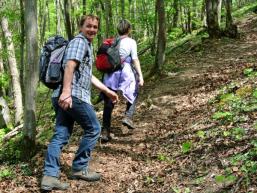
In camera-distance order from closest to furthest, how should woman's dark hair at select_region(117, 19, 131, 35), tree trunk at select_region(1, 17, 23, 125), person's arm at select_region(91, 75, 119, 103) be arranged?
person's arm at select_region(91, 75, 119, 103), woman's dark hair at select_region(117, 19, 131, 35), tree trunk at select_region(1, 17, 23, 125)

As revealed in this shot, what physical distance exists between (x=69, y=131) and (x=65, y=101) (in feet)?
2.21

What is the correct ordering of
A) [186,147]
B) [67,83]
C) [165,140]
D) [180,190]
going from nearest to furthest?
1. [180,190]
2. [67,83]
3. [186,147]
4. [165,140]

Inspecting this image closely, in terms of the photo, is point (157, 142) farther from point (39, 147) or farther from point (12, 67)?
point (12, 67)

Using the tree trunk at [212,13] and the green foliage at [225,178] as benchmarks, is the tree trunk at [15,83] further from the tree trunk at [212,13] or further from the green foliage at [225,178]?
the green foliage at [225,178]

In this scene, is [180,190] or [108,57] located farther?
[108,57]

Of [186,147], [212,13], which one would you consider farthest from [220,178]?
[212,13]

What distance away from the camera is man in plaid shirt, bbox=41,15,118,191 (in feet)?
15.9

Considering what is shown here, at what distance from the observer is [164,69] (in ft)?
42.7

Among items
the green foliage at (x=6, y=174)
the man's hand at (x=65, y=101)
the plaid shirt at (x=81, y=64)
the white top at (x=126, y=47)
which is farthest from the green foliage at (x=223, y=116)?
the green foliage at (x=6, y=174)

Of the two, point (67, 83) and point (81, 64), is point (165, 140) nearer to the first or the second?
point (81, 64)

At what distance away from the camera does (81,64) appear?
506 cm

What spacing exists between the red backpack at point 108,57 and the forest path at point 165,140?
1.40 metres

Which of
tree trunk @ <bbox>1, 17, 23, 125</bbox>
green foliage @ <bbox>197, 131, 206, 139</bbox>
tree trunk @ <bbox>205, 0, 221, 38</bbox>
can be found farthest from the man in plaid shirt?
tree trunk @ <bbox>205, 0, 221, 38</bbox>

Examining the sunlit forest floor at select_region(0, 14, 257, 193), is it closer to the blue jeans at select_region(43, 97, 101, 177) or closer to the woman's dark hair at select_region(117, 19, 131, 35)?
the blue jeans at select_region(43, 97, 101, 177)
